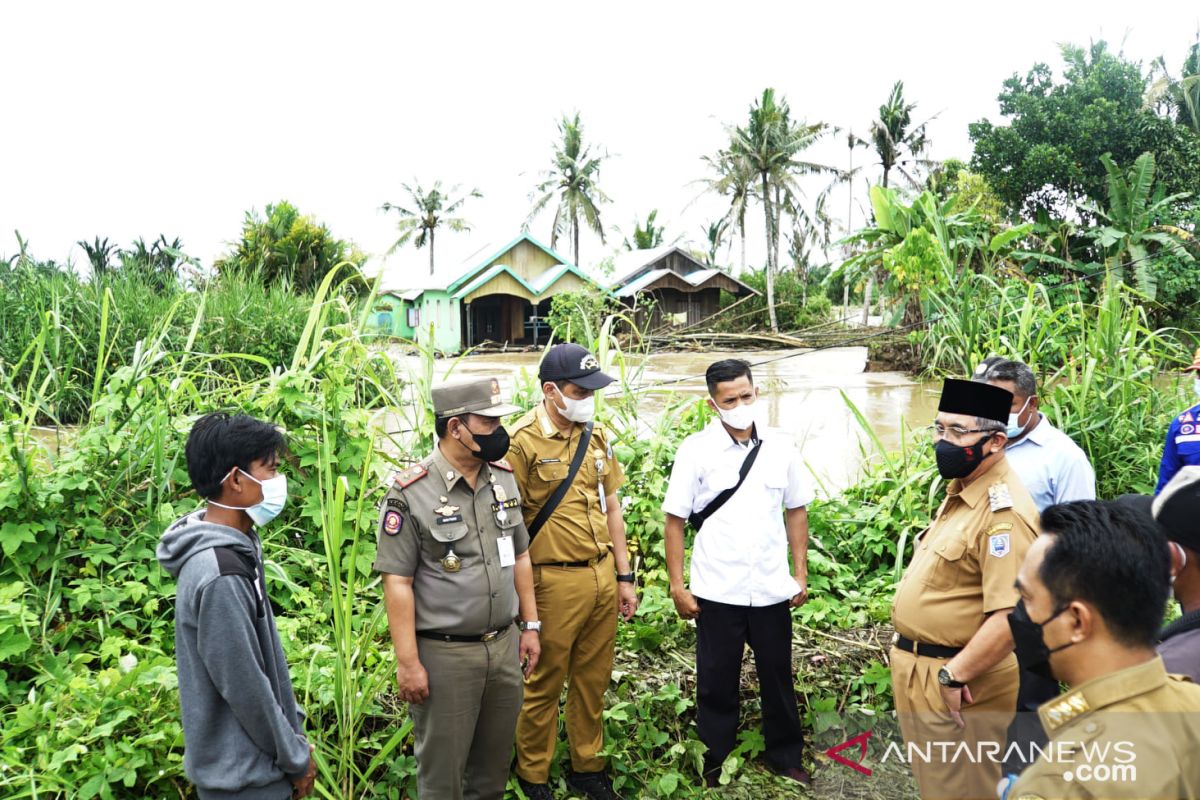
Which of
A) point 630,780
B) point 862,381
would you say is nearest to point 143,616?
point 630,780

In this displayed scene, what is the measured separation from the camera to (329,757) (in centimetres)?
297

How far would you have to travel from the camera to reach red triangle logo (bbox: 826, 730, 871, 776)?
3.31 metres

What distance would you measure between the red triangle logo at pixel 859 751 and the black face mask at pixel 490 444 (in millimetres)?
1954

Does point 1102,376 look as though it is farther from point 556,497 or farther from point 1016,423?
point 556,497

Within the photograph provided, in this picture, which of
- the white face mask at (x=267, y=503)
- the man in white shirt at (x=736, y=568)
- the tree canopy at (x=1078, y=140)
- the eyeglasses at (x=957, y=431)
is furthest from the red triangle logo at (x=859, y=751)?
the tree canopy at (x=1078, y=140)

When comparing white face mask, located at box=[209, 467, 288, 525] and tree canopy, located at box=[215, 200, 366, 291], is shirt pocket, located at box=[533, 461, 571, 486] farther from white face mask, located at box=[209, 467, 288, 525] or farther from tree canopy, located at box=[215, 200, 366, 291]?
tree canopy, located at box=[215, 200, 366, 291]

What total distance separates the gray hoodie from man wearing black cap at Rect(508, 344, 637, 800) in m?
1.18

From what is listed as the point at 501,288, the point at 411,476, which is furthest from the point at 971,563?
the point at 501,288

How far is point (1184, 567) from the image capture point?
1633 millimetres

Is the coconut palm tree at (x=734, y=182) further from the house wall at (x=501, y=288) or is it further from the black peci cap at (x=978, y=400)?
the black peci cap at (x=978, y=400)

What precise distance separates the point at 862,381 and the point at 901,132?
74.3ft

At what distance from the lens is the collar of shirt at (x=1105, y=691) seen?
135 cm

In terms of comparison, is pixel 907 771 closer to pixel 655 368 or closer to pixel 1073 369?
pixel 1073 369

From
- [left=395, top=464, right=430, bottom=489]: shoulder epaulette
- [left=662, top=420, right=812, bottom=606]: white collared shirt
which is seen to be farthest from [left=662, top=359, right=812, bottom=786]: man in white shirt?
[left=395, top=464, right=430, bottom=489]: shoulder epaulette
